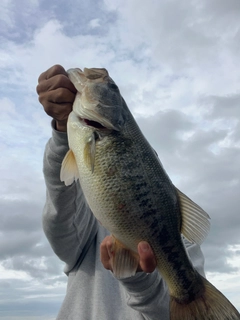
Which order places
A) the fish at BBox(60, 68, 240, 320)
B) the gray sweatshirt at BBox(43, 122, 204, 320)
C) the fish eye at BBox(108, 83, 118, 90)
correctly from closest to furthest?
the fish at BBox(60, 68, 240, 320), the fish eye at BBox(108, 83, 118, 90), the gray sweatshirt at BBox(43, 122, 204, 320)

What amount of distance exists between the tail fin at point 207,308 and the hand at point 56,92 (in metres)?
2.07

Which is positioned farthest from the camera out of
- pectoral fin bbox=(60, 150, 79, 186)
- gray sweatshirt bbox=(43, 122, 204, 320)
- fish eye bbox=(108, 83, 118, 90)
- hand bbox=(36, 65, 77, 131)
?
gray sweatshirt bbox=(43, 122, 204, 320)

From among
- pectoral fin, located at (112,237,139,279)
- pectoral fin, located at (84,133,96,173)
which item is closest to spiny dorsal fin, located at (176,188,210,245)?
pectoral fin, located at (112,237,139,279)

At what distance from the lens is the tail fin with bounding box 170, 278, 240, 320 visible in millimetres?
3225

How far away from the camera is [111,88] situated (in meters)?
3.71

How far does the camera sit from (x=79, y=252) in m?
4.86

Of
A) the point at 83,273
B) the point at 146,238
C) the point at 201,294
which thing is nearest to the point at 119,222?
the point at 146,238

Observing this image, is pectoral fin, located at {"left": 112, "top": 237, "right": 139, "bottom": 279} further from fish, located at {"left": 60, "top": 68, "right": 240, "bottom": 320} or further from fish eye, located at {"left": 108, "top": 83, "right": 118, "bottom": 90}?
fish eye, located at {"left": 108, "top": 83, "right": 118, "bottom": 90}

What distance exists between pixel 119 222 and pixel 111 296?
1921 mm

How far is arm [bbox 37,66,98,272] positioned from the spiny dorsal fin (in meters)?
1.43

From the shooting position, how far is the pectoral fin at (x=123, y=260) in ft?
10.6

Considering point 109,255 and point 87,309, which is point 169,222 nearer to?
point 109,255

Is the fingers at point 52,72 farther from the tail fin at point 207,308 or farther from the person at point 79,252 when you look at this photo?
the tail fin at point 207,308

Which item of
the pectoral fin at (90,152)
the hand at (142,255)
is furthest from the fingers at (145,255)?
the pectoral fin at (90,152)
